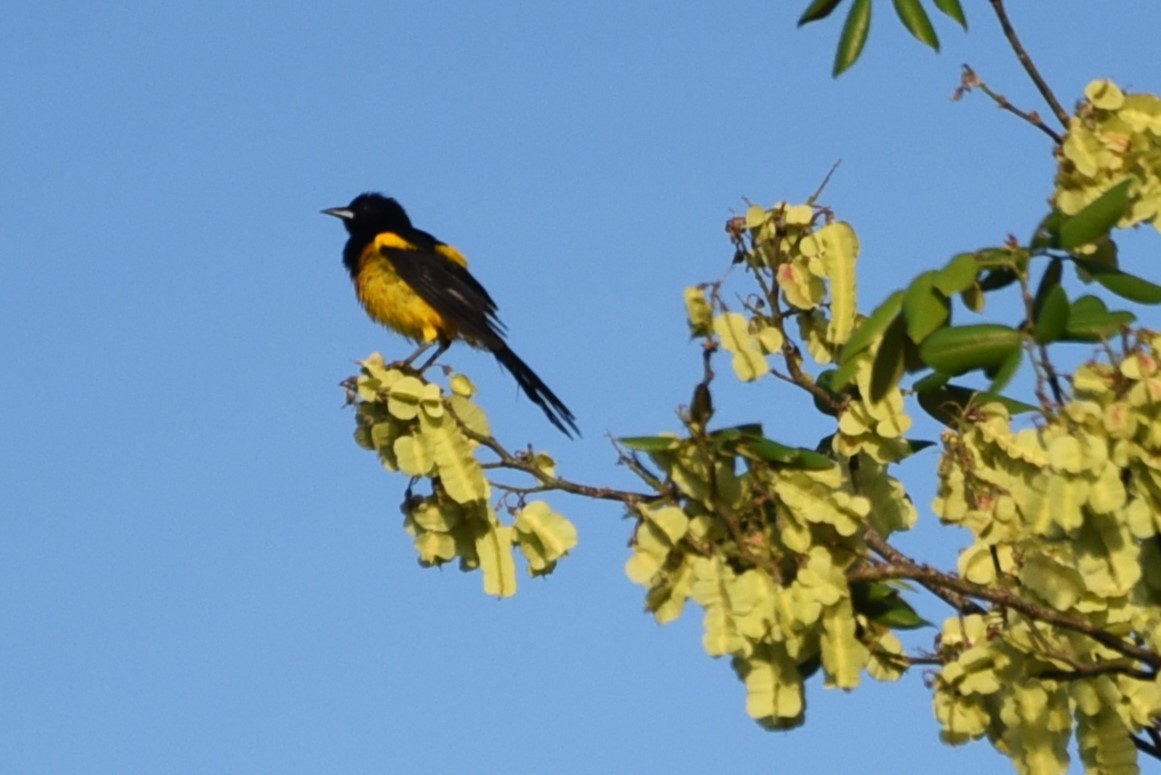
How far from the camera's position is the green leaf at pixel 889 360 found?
9.14 ft

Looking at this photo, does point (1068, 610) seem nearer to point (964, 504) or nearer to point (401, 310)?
point (964, 504)

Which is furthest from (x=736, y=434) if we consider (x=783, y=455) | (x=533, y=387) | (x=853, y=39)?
(x=533, y=387)

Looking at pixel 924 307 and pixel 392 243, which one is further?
pixel 392 243

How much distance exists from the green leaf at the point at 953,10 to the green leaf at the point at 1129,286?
0.42 meters

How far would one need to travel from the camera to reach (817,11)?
2930 mm

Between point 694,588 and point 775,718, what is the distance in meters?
0.23

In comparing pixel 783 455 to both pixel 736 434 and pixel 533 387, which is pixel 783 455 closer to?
pixel 736 434

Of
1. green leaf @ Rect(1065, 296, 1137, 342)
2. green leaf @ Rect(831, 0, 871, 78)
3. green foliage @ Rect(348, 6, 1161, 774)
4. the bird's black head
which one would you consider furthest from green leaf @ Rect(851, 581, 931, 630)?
the bird's black head

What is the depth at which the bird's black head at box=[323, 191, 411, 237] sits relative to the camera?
335 inches

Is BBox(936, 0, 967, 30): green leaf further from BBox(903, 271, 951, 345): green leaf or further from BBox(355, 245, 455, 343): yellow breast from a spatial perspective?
BBox(355, 245, 455, 343): yellow breast

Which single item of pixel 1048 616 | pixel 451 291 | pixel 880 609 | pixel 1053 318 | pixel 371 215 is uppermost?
pixel 371 215

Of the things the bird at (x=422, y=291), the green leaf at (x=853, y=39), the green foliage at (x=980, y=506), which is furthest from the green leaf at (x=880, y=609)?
the bird at (x=422, y=291)

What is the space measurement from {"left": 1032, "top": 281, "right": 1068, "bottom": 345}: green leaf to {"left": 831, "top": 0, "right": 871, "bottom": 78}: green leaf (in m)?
0.51

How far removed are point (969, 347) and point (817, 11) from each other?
26.0 inches
